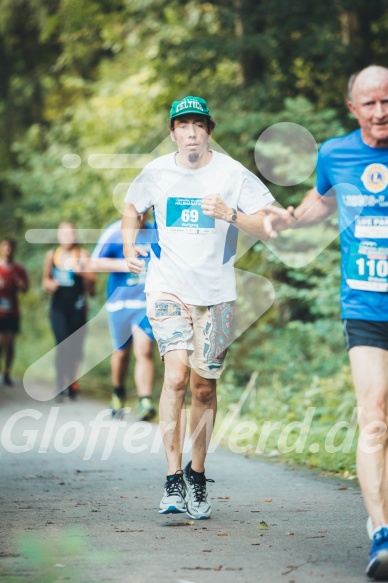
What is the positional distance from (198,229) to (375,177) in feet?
5.08

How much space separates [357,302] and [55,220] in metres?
15.8

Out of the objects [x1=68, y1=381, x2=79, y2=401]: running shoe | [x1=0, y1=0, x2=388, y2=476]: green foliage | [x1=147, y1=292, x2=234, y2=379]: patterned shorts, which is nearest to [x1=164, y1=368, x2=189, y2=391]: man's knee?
[x1=147, y1=292, x2=234, y2=379]: patterned shorts

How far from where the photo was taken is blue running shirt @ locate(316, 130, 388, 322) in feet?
17.2

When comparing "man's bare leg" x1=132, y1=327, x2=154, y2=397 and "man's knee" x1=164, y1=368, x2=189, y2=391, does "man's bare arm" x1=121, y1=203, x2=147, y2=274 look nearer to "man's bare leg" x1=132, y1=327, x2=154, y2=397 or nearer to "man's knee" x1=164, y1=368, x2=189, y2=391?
"man's knee" x1=164, y1=368, x2=189, y2=391

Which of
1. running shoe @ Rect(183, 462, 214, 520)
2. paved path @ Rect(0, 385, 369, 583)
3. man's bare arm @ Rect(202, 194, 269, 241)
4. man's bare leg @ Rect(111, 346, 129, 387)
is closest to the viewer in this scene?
paved path @ Rect(0, 385, 369, 583)

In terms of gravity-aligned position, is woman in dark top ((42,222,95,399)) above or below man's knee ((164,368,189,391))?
above

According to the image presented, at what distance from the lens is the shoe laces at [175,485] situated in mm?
6461

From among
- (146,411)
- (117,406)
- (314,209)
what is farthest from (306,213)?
(117,406)

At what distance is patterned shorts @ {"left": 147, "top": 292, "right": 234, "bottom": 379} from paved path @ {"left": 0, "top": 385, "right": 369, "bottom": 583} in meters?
0.86

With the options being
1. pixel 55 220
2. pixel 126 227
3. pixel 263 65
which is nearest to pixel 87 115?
pixel 55 220

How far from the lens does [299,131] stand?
12.2m

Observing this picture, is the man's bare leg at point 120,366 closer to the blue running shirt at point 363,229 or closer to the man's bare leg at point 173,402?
the man's bare leg at point 173,402

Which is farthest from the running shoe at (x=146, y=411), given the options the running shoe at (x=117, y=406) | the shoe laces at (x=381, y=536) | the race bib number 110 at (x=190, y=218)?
the shoe laces at (x=381, y=536)

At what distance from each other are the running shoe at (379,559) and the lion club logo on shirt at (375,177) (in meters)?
1.49
